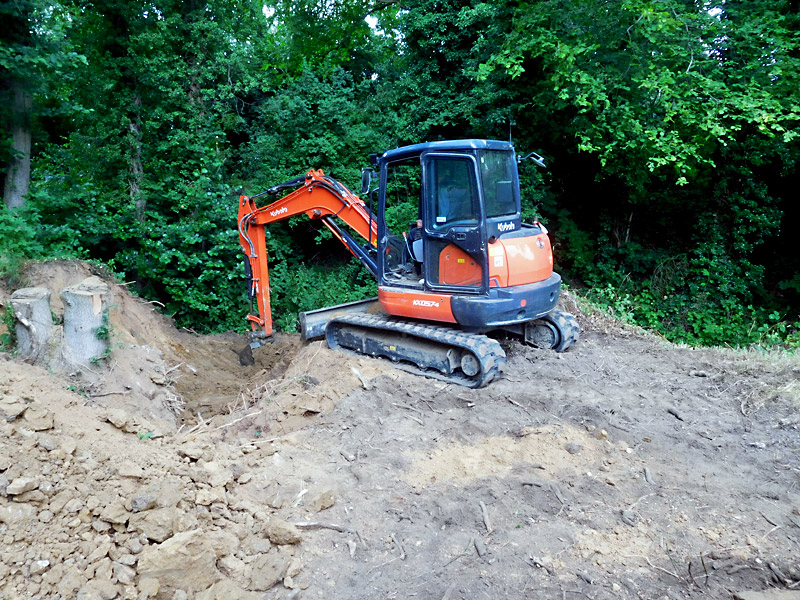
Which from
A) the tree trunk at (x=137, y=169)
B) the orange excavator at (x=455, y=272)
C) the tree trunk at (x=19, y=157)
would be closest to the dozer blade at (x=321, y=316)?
the orange excavator at (x=455, y=272)

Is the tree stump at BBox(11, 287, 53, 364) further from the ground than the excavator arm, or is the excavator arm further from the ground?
the excavator arm

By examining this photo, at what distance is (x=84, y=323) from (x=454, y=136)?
849cm

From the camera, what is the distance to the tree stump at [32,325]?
16.3 ft

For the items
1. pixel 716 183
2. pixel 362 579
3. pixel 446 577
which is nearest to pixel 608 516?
pixel 446 577

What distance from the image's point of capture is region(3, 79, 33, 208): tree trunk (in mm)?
8500

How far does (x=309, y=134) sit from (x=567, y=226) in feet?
18.7

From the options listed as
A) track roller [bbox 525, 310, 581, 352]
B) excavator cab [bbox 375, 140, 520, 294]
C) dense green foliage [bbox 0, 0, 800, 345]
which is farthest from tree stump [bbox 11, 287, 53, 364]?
track roller [bbox 525, 310, 581, 352]

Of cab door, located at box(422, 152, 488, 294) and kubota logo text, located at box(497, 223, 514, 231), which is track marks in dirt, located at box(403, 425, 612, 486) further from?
kubota logo text, located at box(497, 223, 514, 231)

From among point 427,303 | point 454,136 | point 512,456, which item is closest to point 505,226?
point 427,303

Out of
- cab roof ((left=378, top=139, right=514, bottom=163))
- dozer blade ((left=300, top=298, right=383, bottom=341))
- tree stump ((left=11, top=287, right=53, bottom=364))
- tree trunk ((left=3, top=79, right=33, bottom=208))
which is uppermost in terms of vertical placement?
tree trunk ((left=3, top=79, right=33, bottom=208))

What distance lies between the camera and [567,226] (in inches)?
481

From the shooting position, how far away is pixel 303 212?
7.63m

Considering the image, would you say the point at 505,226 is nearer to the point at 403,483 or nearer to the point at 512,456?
the point at 512,456

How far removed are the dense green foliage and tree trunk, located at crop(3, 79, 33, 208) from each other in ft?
0.57
